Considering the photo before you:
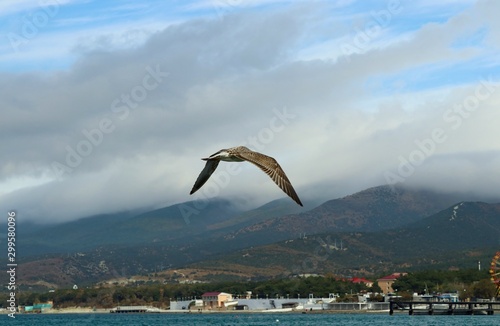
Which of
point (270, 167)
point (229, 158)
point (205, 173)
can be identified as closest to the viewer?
Result: point (270, 167)

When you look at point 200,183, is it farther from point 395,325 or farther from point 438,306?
point 438,306

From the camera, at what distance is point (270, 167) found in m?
27.8

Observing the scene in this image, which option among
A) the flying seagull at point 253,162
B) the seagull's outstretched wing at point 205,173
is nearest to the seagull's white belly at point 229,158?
the flying seagull at point 253,162

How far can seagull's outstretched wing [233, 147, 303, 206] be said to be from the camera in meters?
27.0

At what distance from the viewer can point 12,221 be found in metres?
80.7

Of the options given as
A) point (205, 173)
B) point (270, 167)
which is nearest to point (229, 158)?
point (205, 173)

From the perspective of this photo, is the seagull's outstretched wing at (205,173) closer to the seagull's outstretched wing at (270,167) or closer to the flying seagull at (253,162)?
the flying seagull at (253,162)

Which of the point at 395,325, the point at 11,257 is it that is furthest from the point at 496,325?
the point at 11,257

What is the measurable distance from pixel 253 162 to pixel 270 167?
0.50m

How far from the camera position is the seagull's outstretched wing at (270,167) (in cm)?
2697

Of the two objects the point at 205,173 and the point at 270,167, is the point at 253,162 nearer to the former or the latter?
the point at 270,167

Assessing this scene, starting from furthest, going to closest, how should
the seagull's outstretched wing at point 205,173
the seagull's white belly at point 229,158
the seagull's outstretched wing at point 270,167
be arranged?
the seagull's outstretched wing at point 205,173
the seagull's white belly at point 229,158
the seagull's outstretched wing at point 270,167

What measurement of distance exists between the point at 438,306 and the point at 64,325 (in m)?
75.8

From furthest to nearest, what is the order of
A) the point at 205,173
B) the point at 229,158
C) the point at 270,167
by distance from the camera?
the point at 205,173 < the point at 229,158 < the point at 270,167
